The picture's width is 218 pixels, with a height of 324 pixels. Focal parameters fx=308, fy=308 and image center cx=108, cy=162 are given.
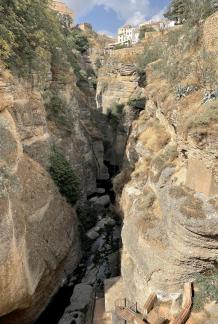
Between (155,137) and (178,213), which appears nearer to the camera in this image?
(178,213)

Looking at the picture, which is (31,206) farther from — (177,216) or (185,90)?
(185,90)

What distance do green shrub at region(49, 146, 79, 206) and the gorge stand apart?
2.6 inches

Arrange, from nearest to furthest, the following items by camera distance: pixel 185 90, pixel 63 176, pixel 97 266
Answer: pixel 185 90
pixel 63 176
pixel 97 266

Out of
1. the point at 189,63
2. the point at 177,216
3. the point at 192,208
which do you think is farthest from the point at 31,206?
the point at 189,63

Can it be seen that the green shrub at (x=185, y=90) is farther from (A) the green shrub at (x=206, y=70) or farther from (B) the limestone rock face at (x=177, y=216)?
(B) the limestone rock face at (x=177, y=216)

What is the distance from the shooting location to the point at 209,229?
912 cm

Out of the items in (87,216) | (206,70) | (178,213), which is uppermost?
(206,70)

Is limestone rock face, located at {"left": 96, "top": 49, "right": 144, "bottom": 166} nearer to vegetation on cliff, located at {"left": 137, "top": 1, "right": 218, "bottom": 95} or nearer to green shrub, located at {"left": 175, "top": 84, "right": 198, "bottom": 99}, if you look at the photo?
vegetation on cliff, located at {"left": 137, "top": 1, "right": 218, "bottom": 95}

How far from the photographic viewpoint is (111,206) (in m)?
25.5

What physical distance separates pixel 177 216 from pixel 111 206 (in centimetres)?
1579

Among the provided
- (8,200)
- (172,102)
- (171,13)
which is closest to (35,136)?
(8,200)

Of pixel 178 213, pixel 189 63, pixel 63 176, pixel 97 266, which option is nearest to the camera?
pixel 178 213

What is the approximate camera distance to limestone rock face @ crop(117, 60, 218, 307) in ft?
30.5

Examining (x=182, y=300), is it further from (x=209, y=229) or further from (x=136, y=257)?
(x=209, y=229)
